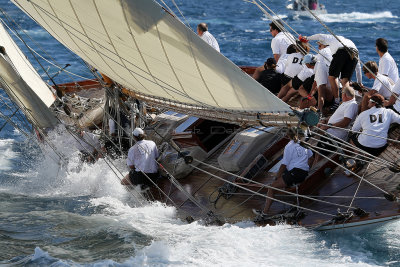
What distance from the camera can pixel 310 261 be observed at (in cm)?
937

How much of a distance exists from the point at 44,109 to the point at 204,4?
131 feet

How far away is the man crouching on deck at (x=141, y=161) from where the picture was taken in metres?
11.5

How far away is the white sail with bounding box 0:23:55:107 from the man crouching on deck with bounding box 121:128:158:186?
5.01 feet

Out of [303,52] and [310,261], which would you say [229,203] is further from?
[303,52]

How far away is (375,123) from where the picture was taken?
10.4 meters

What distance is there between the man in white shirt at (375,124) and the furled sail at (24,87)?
468 cm

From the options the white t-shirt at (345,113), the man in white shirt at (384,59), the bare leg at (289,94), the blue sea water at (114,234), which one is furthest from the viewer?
the bare leg at (289,94)

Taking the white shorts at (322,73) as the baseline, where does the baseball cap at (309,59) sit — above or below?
above

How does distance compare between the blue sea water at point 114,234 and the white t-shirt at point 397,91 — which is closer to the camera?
the blue sea water at point 114,234

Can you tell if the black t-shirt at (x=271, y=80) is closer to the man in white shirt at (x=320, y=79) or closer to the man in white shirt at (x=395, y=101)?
the man in white shirt at (x=320, y=79)

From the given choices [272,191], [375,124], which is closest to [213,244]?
[272,191]

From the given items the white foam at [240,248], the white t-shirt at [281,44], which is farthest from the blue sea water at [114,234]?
the white t-shirt at [281,44]

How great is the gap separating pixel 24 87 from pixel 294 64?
16.5 feet

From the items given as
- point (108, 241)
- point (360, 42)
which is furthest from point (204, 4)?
point (108, 241)
